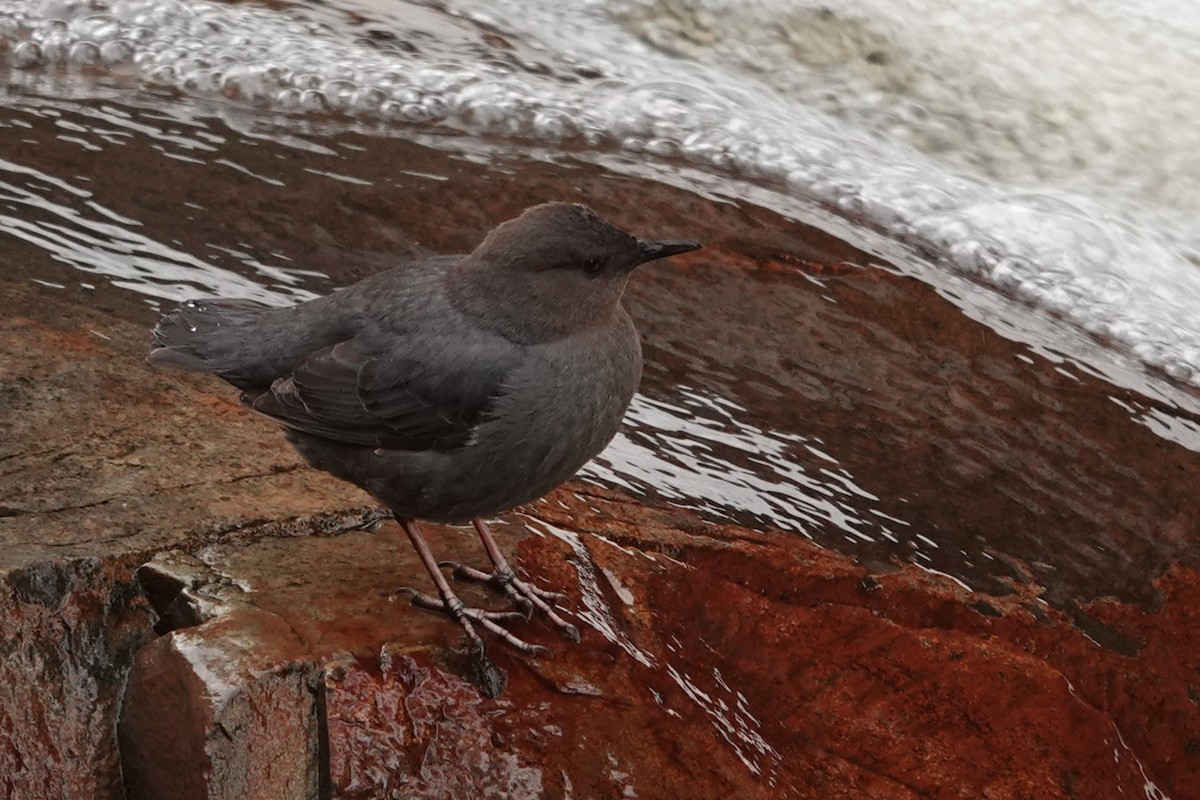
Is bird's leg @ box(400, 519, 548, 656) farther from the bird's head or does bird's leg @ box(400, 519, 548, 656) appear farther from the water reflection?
the water reflection

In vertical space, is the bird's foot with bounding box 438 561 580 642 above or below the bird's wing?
below

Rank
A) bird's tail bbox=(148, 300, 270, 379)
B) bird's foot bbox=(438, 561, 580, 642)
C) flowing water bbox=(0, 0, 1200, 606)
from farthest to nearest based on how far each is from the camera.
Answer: flowing water bbox=(0, 0, 1200, 606) → bird's tail bbox=(148, 300, 270, 379) → bird's foot bbox=(438, 561, 580, 642)

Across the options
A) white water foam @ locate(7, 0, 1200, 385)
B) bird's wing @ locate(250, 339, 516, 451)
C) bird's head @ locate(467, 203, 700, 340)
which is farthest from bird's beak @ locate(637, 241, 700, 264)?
white water foam @ locate(7, 0, 1200, 385)

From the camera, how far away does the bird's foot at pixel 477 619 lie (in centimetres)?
271

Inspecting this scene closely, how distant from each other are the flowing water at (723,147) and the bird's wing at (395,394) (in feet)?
2.88

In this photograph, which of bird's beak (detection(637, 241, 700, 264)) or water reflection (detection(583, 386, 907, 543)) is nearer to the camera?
bird's beak (detection(637, 241, 700, 264))

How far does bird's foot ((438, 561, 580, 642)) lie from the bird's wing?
0.30 meters

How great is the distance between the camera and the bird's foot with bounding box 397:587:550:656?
2715mm

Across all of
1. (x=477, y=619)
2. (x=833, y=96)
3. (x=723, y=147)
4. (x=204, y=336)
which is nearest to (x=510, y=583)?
(x=477, y=619)

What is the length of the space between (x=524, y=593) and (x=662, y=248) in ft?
2.56

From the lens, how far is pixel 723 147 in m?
6.08

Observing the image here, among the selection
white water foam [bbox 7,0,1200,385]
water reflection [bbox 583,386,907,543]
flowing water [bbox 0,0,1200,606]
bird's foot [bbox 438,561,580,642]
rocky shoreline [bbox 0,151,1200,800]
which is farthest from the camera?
white water foam [bbox 7,0,1200,385]

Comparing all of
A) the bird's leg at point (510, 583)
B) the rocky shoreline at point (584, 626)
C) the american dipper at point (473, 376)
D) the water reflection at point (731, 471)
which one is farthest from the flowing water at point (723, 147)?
the american dipper at point (473, 376)

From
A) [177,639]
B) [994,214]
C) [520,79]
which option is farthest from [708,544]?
[520,79]
